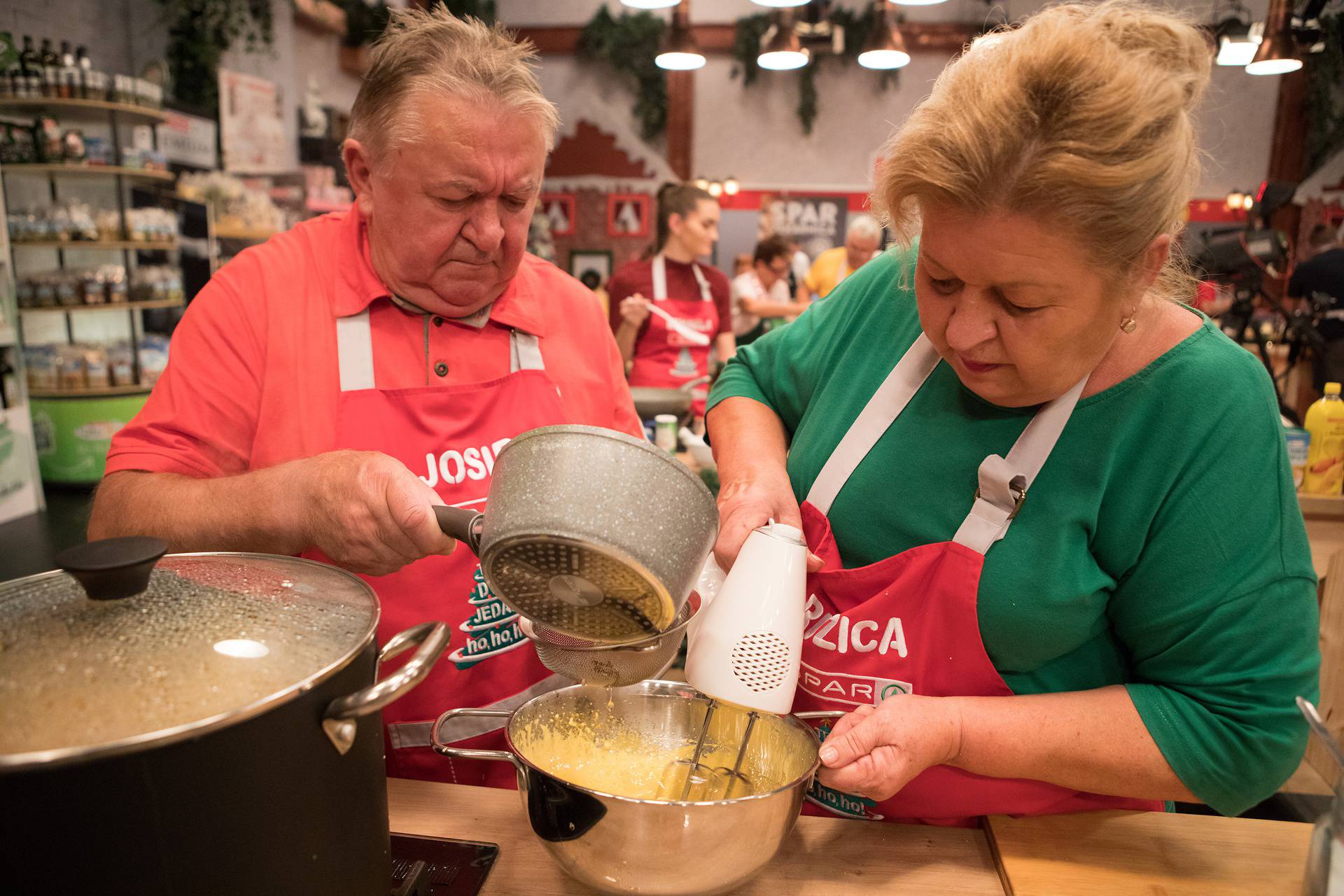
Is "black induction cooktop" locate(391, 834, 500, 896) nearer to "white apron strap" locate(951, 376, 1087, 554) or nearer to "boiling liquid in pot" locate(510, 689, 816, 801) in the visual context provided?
"boiling liquid in pot" locate(510, 689, 816, 801)

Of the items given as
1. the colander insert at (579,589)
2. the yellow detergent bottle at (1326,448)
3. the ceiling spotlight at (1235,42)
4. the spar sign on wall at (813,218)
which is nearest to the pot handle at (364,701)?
the colander insert at (579,589)

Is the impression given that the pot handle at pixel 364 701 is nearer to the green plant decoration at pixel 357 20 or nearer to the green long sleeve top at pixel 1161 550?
the green long sleeve top at pixel 1161 550

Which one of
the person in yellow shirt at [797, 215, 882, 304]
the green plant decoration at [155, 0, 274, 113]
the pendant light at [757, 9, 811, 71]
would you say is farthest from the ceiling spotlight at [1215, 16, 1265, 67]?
the green plant decoration at [155, 0, 274, 113]

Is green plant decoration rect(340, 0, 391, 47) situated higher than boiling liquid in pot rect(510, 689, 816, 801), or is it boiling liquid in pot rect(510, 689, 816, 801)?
green plant decoration rect(340, 0, 391, 47)

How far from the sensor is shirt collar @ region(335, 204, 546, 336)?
1.42 m

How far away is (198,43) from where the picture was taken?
6730 mm

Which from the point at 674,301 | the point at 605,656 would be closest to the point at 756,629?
the point at 605,656

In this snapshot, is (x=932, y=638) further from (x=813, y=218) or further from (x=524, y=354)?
(x=813, y=218)

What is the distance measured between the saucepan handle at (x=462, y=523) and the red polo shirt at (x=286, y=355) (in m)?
0.52

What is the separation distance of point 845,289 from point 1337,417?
2340 mm

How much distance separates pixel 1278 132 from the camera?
34.4 ft

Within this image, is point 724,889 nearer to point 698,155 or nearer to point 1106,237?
point 1106,237

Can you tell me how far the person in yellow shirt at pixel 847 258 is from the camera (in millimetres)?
6074

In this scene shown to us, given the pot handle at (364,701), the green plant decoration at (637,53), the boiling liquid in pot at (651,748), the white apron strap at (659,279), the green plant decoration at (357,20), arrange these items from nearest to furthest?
the pot handle at (364,701)
the boiling liquid in pot at (651,748)
the white apron strap at (659,279)
the green plant decoration at (357,20)
the green plant decoration at (637,53)
